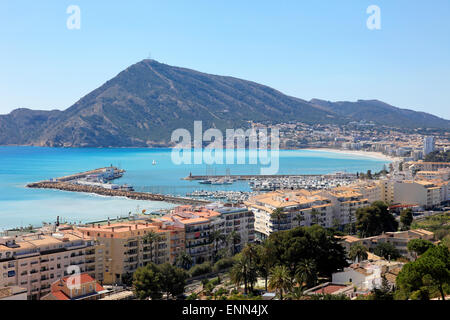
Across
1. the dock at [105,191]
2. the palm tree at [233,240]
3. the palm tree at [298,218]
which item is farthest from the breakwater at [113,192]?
the palm tree at [233,240]

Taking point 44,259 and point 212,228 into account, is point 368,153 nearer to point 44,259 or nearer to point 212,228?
point 212,228

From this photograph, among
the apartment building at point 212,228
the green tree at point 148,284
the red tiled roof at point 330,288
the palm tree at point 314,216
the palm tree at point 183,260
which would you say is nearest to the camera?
the red tiled roof at point 330,288

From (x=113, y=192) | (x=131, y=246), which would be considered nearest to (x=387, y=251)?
(x=131, y=246)

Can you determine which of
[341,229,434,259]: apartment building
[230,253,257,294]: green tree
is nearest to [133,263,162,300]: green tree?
[230,253,257,294]: green tree

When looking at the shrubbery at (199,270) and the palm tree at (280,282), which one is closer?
the palm tree at (280,282)

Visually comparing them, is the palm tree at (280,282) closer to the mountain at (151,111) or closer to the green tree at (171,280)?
the green tree at (171,280)

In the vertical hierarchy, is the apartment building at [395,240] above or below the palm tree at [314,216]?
below
